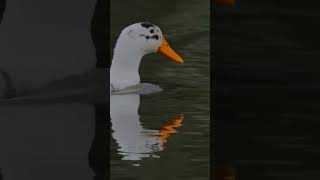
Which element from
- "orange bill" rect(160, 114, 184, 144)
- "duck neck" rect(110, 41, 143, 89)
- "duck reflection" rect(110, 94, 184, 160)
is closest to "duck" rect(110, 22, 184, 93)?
"duck neck" rect(110, 41, 143, 89)

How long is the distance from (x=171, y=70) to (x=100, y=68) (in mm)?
375

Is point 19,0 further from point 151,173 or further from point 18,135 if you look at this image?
point 151,173

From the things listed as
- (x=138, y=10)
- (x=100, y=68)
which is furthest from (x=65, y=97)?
(x=138, y=10)

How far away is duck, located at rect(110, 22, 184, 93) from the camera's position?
493 centimetres

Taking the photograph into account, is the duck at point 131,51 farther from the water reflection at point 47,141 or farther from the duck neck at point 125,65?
the water reflection at point 47,141

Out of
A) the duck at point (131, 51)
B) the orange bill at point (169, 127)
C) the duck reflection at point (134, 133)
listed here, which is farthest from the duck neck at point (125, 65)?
the orange bill at point (169, 127)

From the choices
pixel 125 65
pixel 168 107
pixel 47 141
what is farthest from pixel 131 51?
pixel 47 141

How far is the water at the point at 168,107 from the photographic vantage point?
3617 mm

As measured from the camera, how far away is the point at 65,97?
186 inches
